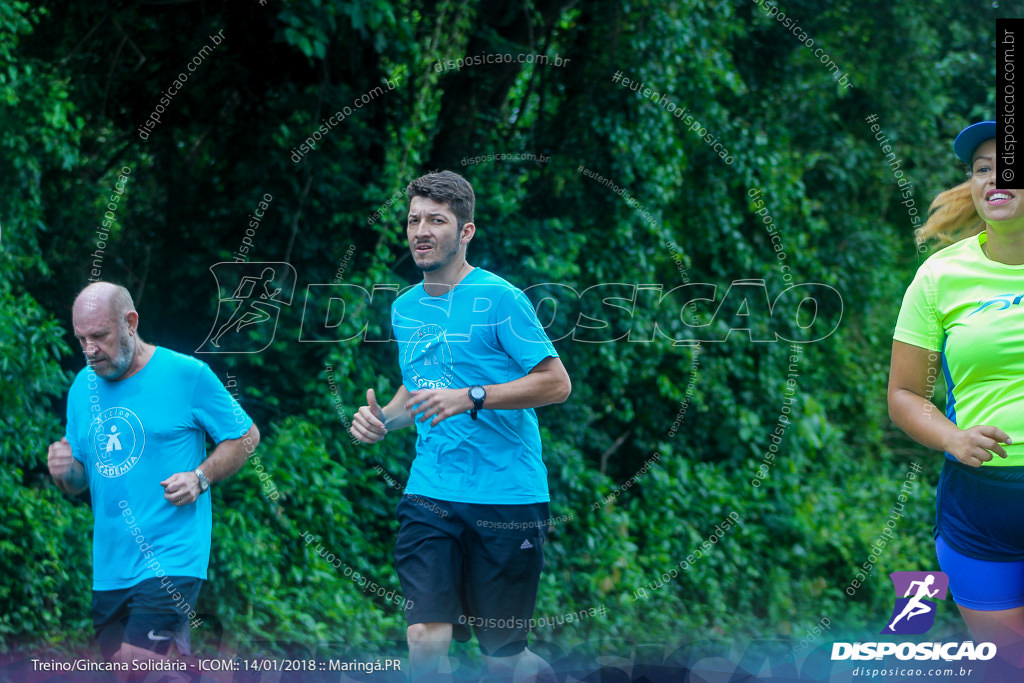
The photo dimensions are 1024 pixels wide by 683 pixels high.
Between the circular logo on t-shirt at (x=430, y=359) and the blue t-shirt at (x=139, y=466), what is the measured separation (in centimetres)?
75

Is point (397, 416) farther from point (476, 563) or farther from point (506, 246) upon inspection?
point (506, 246)

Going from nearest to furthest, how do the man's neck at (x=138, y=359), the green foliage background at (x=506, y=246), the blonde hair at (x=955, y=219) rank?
the blonde hair at (x=955, y=219) → the man's neck at (x=138, y=359) → the green foliage background at (x=506, y=246)

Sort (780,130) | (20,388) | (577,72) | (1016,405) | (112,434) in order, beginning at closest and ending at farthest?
(1016,405)
(112,434)
(20,388)
(577,72)
(780,130)

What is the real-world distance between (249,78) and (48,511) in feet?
9.47

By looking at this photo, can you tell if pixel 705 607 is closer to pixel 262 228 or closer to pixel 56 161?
pixel 262 228

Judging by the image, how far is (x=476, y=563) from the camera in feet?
10.9

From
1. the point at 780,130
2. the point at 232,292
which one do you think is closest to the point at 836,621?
the point at 780,130

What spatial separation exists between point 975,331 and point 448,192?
165cm

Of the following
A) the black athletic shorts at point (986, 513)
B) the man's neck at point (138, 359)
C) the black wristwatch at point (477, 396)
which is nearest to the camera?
the black athletic shorts at point (986, 513)

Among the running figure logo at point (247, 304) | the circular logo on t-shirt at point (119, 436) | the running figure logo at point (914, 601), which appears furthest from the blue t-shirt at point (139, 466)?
the running figure logo at point (247, 304)

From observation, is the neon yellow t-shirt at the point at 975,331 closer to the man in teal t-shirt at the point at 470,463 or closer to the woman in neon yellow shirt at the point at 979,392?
the woman in neon yellow shirt at the point at 979,392

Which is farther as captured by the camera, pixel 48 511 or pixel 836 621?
pixel 836 621

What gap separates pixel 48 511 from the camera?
4641 mm

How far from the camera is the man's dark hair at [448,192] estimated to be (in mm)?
3336
